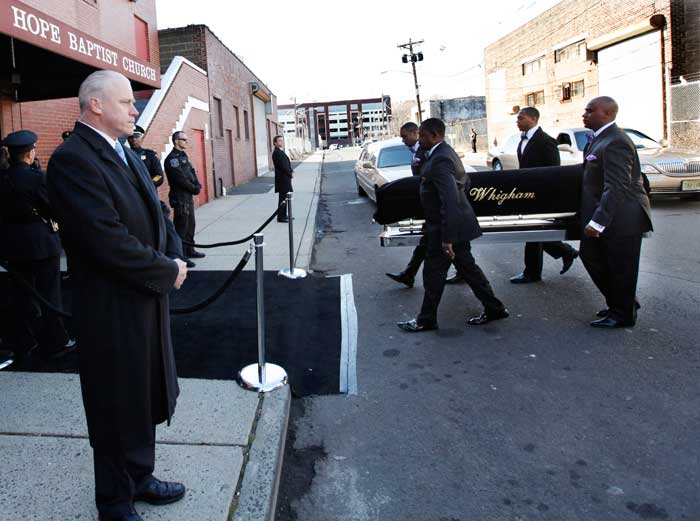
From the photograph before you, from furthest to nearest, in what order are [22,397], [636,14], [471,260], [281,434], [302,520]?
1. [636,14]
2. [471,260]
3. [22,397]
4. [281,434]
5. [302,520]

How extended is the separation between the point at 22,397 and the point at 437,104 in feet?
247

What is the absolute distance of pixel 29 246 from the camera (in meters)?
4.84

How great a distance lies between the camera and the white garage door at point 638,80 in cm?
2528

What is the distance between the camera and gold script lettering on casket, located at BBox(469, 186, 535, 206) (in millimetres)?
6930

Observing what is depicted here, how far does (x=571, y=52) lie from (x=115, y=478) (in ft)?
117

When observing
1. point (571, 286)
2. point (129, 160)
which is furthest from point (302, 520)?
point (571, 286)

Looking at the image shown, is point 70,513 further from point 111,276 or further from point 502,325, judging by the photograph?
point 502,325

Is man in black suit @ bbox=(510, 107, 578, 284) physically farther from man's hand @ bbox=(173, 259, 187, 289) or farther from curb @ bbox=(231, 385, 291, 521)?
man's hand @ bbox=(173, 259, 187, 289)

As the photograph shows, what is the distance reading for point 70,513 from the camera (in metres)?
2.89

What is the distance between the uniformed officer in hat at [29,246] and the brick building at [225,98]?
623 inches

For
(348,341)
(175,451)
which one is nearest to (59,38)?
(348,341)

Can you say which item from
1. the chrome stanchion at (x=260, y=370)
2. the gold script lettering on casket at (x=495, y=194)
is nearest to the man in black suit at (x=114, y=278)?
the chrome stanchion at (x=260, y=370)

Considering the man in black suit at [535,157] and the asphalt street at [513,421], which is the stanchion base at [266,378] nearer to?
the asphalt street at [513,421]

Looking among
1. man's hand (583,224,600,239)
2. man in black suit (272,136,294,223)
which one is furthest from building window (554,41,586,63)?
man's hand (583,224,600,239)
